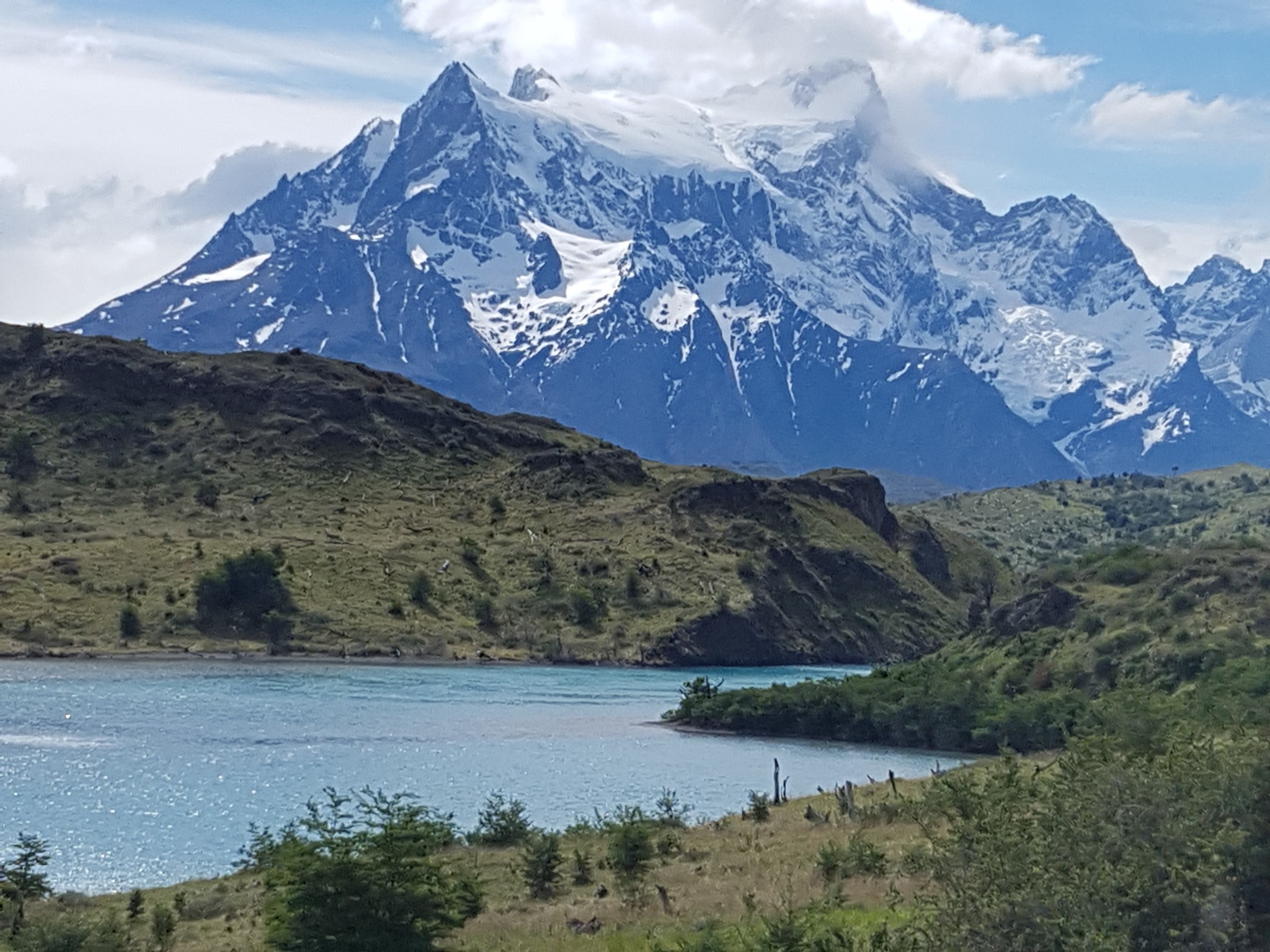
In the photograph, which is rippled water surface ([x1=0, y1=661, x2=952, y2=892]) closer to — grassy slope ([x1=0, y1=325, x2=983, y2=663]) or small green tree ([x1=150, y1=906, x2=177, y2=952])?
grassy slope ([x1=0, y1=325, x2=983, y2=663])

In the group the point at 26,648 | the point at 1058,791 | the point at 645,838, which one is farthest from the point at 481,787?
the point at 26,648

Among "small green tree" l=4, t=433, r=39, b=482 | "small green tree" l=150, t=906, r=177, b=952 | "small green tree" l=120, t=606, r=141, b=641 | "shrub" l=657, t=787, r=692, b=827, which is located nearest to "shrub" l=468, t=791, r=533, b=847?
"shrub" l=657, t=787, r=692, b=827

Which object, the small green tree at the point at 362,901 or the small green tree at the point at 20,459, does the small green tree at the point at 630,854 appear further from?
the small green tree at the point at 20,459

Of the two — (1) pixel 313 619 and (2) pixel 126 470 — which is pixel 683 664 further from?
(2) pixel 126 470

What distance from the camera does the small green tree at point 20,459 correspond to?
17500 cm

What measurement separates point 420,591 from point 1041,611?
216ft

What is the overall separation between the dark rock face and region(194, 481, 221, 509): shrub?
9198 cm

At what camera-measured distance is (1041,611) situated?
390ft

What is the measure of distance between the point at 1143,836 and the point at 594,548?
155 meters

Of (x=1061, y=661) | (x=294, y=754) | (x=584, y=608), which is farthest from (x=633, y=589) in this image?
(x=294, y=754)

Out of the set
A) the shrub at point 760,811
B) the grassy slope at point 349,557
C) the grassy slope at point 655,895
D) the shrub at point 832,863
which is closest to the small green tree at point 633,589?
the grassy slope at point 349,557

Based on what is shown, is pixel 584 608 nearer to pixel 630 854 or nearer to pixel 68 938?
pixel 630 854

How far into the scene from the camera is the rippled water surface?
223 ft

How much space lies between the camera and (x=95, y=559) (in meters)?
151
